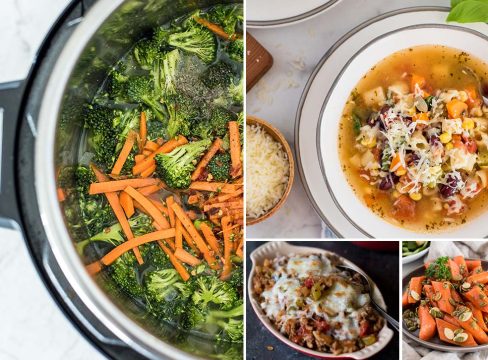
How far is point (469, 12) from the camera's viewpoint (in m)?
0.95

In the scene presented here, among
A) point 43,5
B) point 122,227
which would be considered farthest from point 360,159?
point 43,5

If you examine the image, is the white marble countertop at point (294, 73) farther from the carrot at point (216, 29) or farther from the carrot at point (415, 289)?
the carrot at point (415, 289)

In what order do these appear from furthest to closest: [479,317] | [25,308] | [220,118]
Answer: [25,308], [220,118], [479,317]

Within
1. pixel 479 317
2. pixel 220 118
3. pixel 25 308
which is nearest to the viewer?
pixel 479 317

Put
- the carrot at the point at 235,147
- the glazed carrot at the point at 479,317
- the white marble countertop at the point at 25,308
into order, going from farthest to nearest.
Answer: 1. the white marble countertop at the point at 25,308
2. the carrot at the point at 235,147
3. the glazed carrot at the point at 479,317

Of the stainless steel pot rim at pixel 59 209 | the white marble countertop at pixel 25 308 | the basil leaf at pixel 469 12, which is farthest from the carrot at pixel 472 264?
the white marble countertop at pixel 25 308

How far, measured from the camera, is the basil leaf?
0.95m

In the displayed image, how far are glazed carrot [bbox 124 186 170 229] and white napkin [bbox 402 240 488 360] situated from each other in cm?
50

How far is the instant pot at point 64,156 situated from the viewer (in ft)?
3.03

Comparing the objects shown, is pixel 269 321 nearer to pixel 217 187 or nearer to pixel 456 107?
pixel 217 187

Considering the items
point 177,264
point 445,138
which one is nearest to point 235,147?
point 177,264

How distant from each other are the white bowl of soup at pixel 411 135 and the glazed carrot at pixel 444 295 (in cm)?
9

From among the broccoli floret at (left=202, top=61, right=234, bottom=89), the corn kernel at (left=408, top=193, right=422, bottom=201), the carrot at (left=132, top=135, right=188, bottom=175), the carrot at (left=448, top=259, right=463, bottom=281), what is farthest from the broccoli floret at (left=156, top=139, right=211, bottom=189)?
the carrot at (left=448, top=259, right=463, bottom=281)

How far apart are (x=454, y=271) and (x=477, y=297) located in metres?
0.06
